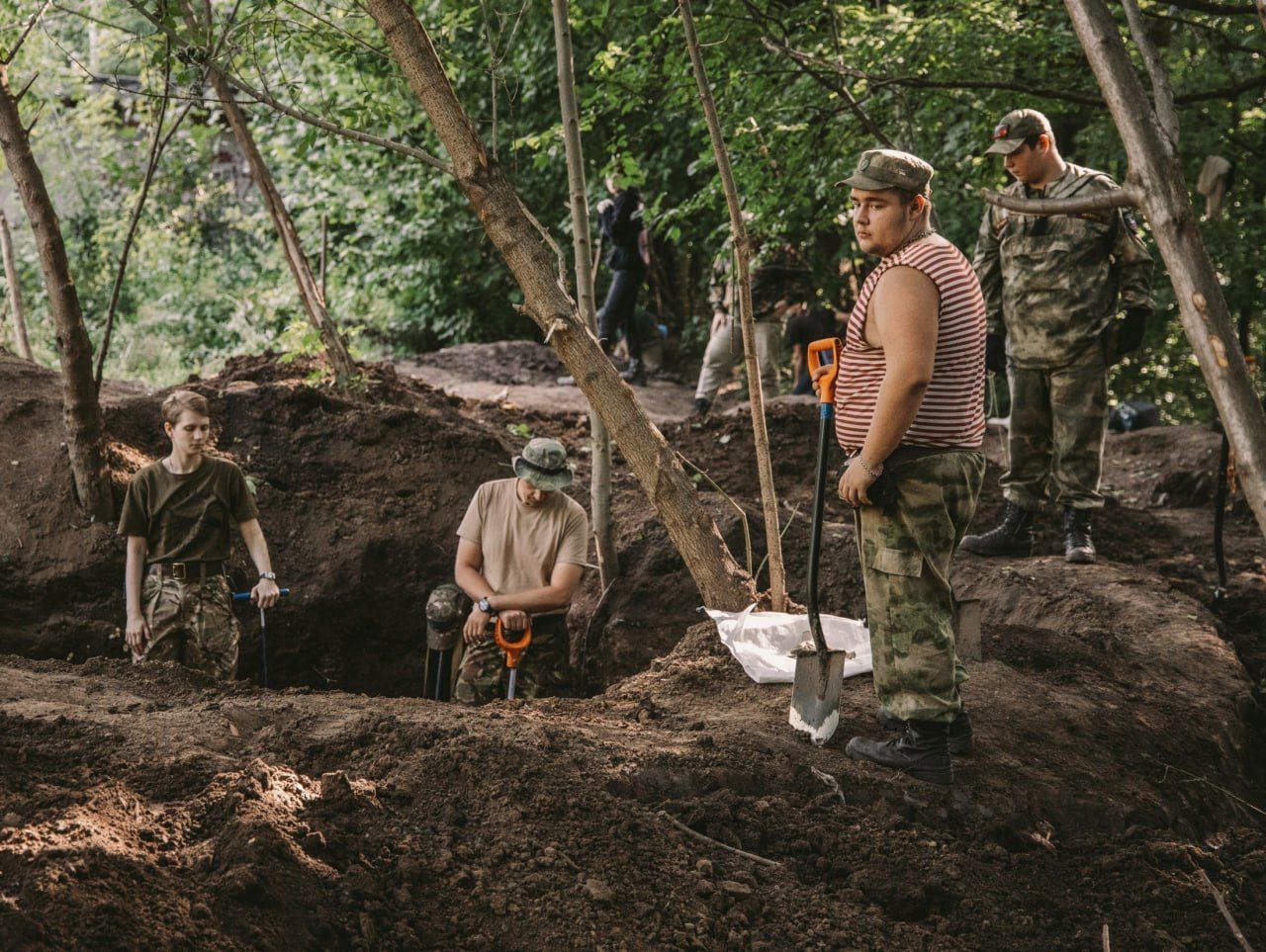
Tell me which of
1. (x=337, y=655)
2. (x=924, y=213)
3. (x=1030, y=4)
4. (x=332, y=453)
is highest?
(x=1030, y=4)

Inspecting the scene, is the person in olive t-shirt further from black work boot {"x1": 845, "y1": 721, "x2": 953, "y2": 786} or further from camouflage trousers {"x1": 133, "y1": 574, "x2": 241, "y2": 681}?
black work boot {"x1": 845, "y1": 721, "x2": 953, "y2": 786}

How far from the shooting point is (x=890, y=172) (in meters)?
3.15

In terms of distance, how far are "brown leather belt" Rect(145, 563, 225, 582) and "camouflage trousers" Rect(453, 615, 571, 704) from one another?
1314 mm

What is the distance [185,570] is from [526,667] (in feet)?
5.61

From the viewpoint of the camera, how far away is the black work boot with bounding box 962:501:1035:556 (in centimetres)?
621

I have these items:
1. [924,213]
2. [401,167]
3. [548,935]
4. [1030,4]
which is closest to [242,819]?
[548,935]

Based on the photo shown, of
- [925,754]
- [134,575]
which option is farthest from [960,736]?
[134,575]

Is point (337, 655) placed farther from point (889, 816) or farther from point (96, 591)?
point (889, 816)

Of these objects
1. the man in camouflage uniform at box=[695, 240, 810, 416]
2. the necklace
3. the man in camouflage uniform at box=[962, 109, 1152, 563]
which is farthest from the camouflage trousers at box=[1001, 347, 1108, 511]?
the man in camouflage uniform at box=[695, 240, 810, 416]

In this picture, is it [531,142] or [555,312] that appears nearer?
[555,312]

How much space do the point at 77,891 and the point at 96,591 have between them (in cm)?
453

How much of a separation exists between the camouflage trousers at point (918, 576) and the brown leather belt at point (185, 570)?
349cm

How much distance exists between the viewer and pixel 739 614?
462cm

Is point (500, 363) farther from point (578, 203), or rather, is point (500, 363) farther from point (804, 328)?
point (578, 203)
